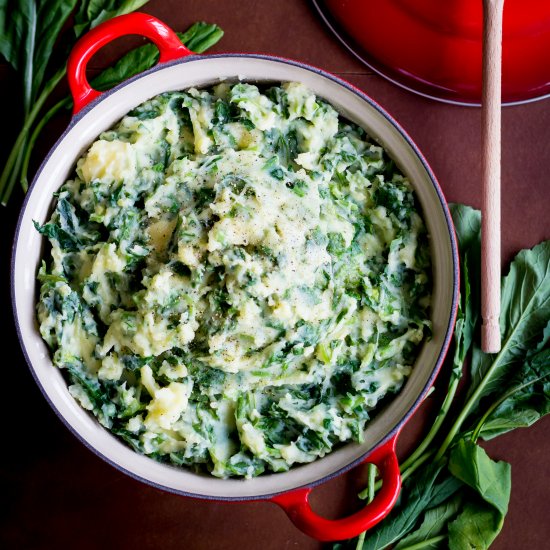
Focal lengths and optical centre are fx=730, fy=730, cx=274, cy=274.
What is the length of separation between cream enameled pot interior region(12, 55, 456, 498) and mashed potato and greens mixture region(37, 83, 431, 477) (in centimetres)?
3

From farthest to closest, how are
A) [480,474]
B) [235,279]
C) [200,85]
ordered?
1. [480,474]
2. [200,85]
3. [235,279]

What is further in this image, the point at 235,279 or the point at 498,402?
the point at 498,402

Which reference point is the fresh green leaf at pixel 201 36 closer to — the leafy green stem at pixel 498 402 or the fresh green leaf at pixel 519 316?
the fresh green leaf at pixel 519 316

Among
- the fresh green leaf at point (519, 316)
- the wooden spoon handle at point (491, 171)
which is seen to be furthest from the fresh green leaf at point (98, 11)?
the fresh green leaf at point (519, 316)

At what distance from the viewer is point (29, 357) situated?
2039 mm

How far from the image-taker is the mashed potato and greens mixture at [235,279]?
1.95 meters

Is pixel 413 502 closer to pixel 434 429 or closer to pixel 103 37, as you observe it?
pixel 434 429

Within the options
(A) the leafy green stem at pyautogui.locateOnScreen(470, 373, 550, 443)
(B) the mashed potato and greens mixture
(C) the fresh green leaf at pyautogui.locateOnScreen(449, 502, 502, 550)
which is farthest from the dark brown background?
(B) the mashed potato and greens mixture

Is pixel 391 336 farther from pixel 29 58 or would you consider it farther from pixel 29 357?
pixel 29 58

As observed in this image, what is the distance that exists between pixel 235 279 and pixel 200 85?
648 mm

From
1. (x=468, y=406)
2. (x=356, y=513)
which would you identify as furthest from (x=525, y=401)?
(x=356, y=513)

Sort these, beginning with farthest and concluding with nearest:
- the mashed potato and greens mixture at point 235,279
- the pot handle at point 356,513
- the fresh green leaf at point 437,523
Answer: the fresh green leaf at point 437,523 → the pot handle at point 356,513 → the mashed potato and greens mixture at point 235,279

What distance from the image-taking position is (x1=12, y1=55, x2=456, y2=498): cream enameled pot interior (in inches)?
81.5

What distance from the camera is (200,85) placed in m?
2.18
